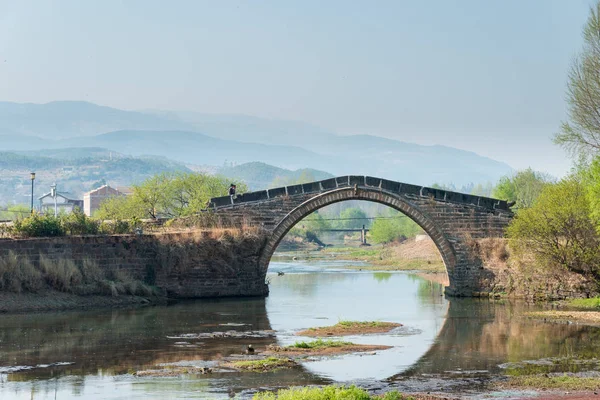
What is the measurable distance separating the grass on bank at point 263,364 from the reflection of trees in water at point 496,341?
3.07 m

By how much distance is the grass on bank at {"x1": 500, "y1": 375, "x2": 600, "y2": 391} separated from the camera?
75.4 ft

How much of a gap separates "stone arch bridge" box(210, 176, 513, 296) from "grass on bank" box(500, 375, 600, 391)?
76.2ft

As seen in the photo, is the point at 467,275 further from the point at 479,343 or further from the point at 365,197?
the point at 479,343

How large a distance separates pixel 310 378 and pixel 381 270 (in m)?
50.0

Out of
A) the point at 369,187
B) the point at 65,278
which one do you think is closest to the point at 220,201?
the point at 369,187

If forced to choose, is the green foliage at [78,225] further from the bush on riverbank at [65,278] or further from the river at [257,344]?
the river at [257,344]

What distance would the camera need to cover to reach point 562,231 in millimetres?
43062

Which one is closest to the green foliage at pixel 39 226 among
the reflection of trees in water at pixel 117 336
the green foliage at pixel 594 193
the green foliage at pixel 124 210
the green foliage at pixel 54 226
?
the green foliage at pixel 54 226

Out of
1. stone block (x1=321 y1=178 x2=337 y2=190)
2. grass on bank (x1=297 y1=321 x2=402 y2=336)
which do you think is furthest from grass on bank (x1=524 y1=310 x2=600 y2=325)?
stone block (x1=321 y1=178 x2=337 y2=190)

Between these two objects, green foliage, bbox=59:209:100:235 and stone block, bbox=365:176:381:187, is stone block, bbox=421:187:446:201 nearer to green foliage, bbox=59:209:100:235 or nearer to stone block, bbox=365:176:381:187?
stone block, bbox=365:176:381:187

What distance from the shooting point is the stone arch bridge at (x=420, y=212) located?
4784 centimetres

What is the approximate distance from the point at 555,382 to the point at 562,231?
20.3 meters

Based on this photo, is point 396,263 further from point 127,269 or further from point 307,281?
point 127,269

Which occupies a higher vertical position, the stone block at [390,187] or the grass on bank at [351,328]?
the stone block at [390,187]
